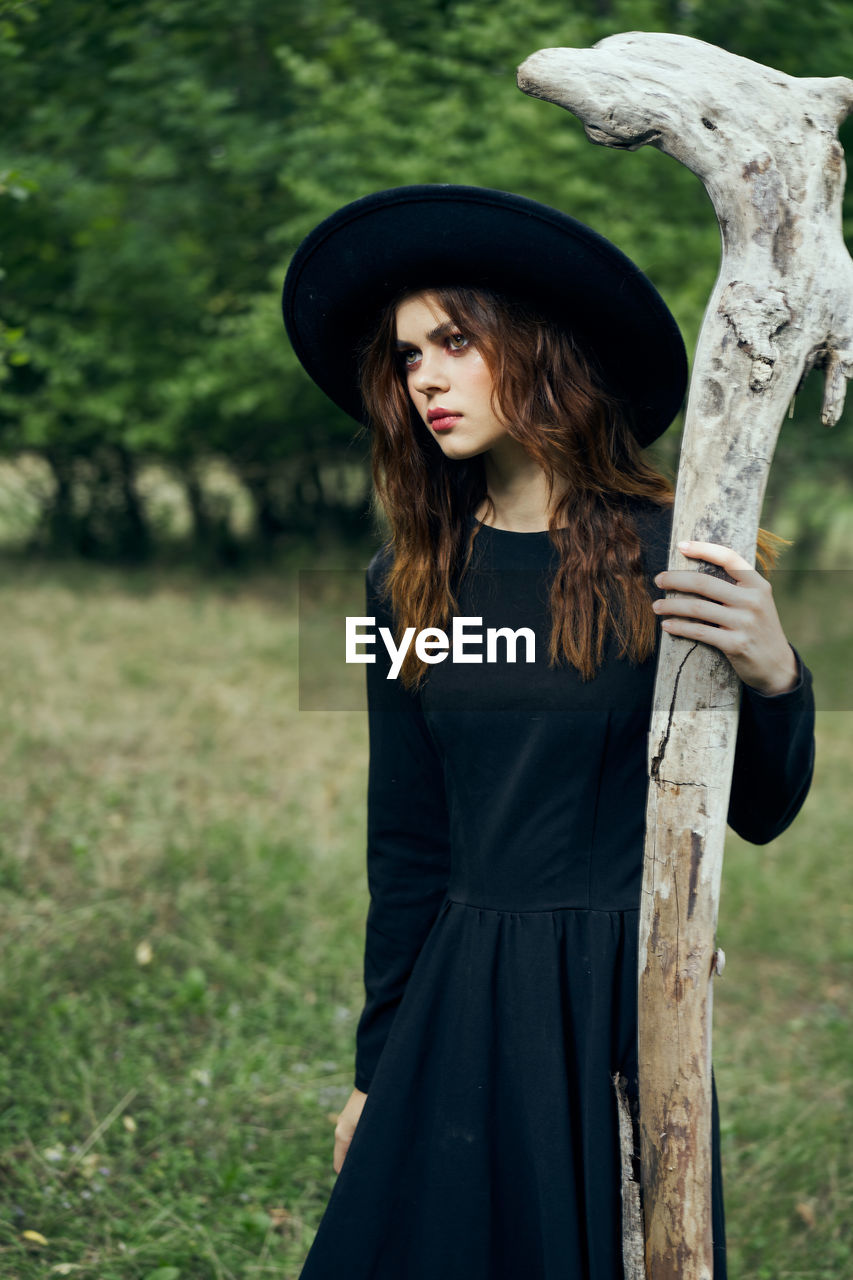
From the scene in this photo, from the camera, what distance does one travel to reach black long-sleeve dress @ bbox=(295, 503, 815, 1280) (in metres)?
1.69

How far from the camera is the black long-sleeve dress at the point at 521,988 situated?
1694mm

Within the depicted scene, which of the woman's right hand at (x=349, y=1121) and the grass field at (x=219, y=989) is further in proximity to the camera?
the grass field at (x=219, y=989)

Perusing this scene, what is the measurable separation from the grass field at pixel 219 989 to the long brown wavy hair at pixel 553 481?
6.36 feet

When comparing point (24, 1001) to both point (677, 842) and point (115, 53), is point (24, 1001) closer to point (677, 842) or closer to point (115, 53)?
point (677, 842)

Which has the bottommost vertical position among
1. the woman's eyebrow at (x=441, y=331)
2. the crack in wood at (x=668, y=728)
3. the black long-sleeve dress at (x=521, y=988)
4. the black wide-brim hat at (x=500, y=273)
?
the black long-sleeve dress at (x=521, y=988)

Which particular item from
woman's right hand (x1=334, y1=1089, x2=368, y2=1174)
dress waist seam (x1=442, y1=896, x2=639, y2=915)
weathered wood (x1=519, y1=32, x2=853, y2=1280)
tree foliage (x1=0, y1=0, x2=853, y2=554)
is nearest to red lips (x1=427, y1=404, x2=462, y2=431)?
weathered wood (x1=519, y1=32, x2=853, y2=1280)

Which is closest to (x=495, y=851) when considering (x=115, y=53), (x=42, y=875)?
(x=42, y=875)

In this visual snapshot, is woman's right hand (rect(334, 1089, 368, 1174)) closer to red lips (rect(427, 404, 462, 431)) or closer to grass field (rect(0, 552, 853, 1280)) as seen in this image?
grass field (rect(0, 552, 853, 1280))

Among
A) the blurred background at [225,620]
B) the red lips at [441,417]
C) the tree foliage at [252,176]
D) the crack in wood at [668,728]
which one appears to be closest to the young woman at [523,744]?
the red lips at [441,417]

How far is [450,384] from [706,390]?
1.36 feet

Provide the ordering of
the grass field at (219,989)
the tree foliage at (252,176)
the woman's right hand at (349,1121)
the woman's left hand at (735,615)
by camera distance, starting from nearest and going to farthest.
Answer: the woman's left hand at (735,615) < the woman's right hand at (349,1121) < the grass field at (219,989) < the tree foliage at (252,176)

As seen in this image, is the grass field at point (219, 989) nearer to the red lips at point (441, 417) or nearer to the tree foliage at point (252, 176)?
the red lips at point (441, 417)

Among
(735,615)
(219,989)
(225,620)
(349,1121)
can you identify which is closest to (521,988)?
(349,1121)

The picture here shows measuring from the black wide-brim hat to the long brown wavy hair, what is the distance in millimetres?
36
